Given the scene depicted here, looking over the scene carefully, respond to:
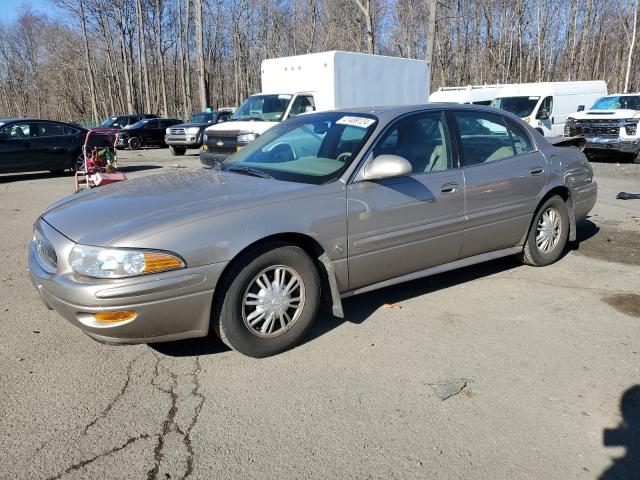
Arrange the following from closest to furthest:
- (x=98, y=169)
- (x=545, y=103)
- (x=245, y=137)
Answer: (x=98, y=169)
(x=245, y=137)
(x=545, y=103)

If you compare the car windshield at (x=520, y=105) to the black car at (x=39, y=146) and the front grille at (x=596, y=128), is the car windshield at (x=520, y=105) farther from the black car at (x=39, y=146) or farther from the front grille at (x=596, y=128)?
the black car at (x=39, y=146)

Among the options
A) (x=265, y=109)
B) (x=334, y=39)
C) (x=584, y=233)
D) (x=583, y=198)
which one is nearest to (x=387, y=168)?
(x=583, y=198)

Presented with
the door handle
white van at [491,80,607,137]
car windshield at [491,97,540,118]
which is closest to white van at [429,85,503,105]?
white van at [491,80,607,137]

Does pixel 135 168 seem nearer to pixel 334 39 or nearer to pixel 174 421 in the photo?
pixel 174 421

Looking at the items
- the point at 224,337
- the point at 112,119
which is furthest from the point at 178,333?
the point at 112,119

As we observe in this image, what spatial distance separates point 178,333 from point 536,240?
3611 mm

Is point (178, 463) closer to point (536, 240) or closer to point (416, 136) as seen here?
point (416, 136)

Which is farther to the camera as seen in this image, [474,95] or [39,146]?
[474,95]

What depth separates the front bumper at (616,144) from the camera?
47.1ft

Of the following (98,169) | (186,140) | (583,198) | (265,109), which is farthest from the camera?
(186,140)

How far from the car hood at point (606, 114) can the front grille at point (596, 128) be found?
4.1 inches

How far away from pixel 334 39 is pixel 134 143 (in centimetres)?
2546

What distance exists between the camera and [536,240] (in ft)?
17.2

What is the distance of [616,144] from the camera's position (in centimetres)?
1455
